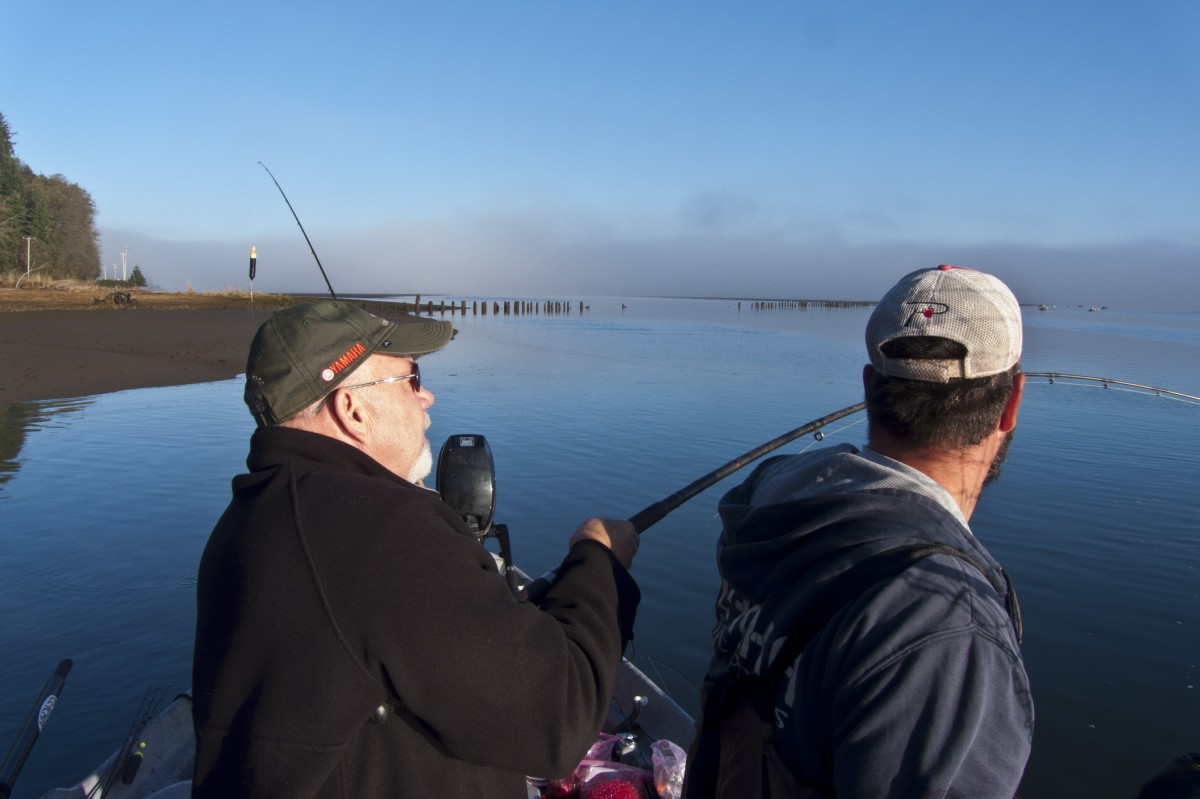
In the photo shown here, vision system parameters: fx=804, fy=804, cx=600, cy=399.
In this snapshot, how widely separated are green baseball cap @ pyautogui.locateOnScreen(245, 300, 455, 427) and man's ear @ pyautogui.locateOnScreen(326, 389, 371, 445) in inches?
1.5

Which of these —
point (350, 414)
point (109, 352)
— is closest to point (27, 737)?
point (350, 414)

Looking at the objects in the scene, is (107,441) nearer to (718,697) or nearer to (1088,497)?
(718,697)

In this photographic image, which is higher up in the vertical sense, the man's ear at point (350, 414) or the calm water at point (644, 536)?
the man's ear at point (350, 414)

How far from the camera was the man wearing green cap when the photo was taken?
151 cm

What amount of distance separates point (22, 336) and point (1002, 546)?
25320 mm

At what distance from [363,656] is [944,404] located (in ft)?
4.03

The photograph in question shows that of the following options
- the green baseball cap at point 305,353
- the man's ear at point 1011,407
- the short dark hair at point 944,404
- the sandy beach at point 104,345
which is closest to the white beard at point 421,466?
the green baseball cap at point 305,353

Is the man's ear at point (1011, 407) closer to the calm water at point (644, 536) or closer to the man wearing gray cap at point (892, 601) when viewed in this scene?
the man wearing gray cap at point (892, 601)

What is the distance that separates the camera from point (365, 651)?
4.95 feet

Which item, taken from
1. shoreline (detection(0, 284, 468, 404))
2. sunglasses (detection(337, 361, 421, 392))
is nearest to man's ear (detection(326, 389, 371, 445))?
sunglasses (detection(337, 361, 421, 392))

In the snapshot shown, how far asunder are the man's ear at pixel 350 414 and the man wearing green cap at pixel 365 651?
0.57 ft

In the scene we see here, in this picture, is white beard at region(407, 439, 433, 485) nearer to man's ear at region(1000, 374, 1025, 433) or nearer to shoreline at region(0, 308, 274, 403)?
man's ear at region(1000, 374, 1025, 433)

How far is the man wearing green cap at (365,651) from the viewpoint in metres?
1.51

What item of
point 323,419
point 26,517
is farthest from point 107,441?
point 323,419
